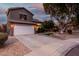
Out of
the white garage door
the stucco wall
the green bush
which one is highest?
the stucco wall

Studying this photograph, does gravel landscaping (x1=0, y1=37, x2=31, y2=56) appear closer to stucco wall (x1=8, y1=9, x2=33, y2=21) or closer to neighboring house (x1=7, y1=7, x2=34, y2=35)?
neighboring house (x1=7, y1=7, x2=34, y2=35)

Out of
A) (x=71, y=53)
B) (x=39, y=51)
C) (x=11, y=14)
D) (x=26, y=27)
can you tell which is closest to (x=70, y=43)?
(x=71, y=53)

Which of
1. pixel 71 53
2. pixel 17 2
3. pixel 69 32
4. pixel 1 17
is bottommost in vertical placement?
pixel 71 53

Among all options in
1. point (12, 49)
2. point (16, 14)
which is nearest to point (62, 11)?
point (16, 14)

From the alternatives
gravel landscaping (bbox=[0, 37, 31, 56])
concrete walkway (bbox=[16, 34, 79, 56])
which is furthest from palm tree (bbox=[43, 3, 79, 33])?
gravel landscaping (bbox=[0, 37, 31, 56])

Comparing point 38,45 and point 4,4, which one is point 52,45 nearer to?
point 38,45
